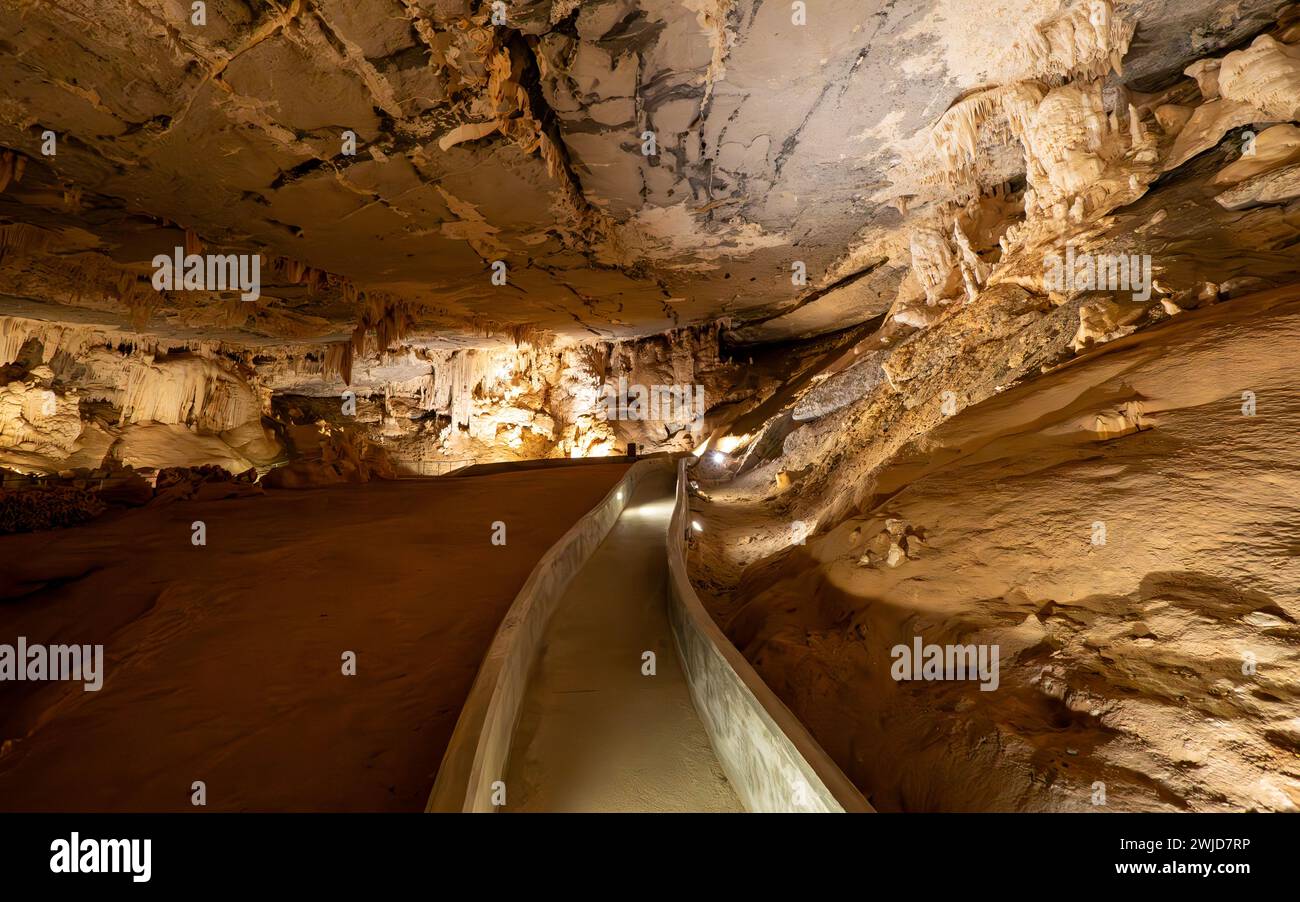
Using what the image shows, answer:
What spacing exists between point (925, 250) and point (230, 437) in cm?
2349

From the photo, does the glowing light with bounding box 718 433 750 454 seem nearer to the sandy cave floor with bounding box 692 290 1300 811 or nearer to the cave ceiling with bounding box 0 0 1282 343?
the cave ceiling with bounding box 0 0 1282 343

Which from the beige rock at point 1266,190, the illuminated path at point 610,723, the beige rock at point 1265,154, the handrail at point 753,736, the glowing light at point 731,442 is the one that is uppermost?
the beige rock at point 1265,154

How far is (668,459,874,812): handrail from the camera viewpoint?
205 cm

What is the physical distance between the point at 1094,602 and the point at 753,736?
6.72ft

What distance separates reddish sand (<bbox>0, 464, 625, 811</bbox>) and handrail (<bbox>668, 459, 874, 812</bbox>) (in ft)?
5.29

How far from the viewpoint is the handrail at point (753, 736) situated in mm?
2051

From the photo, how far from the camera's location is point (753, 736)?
8.73ft

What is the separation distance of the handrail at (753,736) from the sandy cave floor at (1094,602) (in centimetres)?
52

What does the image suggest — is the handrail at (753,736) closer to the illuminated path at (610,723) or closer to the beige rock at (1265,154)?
the illuminated path at (610,723)

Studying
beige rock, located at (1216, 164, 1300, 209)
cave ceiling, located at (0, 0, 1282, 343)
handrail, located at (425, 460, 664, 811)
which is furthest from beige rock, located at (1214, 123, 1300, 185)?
handrail, located at (425, 460, 664, 811)

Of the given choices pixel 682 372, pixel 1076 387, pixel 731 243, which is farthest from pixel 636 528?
pixel 682 372

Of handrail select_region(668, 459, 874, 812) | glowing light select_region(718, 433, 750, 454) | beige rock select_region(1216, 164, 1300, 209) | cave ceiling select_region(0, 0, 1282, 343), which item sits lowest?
handrail select_region(668, 459, 874, 812)

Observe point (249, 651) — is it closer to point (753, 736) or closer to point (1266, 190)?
point (753, 736)

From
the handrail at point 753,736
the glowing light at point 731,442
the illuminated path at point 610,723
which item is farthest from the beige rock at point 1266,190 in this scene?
the glowing light at point 731,442
